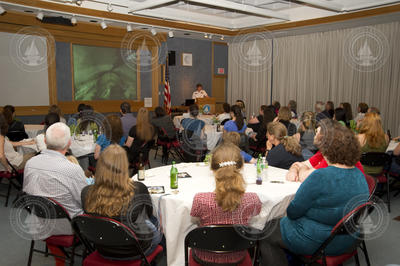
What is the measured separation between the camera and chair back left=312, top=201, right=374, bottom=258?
2.28 m

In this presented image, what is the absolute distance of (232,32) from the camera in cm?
1263

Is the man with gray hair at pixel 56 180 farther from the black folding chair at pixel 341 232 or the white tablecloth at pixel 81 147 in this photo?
the white tablecloth at pixel 81 147

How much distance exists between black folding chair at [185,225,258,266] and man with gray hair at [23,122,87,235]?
1160mm

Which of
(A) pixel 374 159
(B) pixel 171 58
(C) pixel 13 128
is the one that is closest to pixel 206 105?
(B) pixel 171 58

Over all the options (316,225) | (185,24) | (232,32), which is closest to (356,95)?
(232,32)

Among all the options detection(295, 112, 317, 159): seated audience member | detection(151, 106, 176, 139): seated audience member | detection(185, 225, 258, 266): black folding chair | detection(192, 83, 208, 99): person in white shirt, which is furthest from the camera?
detection(192, 83, 208, 99): person in white shirt

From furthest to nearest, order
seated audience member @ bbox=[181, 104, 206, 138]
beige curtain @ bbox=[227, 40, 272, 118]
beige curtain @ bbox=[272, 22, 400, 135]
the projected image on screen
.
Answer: beige curtain @ bbox=[227, 40, 272, 118], the projected image on screen, beige curtain @ bbox=[272, 22, 400, 135], seated audience member @ bbox=[181, 104, 206, 138]

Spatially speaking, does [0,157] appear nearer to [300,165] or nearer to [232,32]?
[300,165]

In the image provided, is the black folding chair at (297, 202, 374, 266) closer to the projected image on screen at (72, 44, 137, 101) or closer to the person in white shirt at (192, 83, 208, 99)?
the projected image on screen at (72, 44, 137, 101)

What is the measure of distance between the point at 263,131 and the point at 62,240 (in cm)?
479

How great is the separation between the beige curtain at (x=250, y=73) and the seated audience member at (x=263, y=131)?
20.5 ft

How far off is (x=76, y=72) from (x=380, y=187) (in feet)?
28.4

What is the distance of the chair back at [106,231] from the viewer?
220 cm

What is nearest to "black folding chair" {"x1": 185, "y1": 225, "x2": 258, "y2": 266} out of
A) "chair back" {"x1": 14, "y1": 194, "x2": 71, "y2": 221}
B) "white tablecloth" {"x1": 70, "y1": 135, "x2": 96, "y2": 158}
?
"chair back" {"x1": 14, "y1": 194, "x2": 71, "y2": 221}
